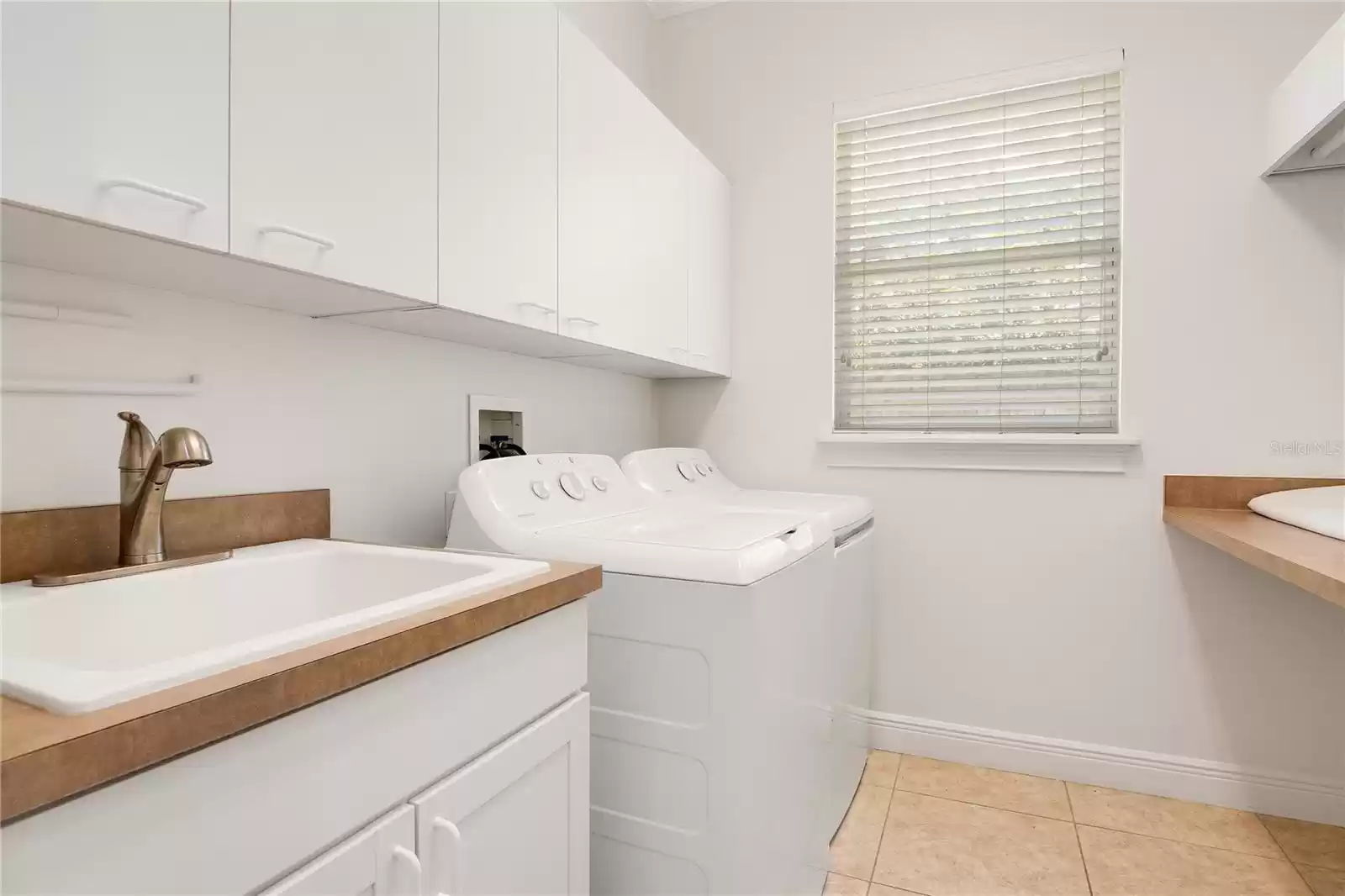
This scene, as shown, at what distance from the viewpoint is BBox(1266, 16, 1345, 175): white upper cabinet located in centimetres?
159

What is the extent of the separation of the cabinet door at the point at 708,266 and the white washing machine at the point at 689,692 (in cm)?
101

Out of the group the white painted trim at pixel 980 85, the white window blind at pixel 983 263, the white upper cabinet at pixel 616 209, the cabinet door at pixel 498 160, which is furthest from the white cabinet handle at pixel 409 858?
the white painted trim at pixel 980 85

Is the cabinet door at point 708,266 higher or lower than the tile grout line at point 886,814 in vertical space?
higher

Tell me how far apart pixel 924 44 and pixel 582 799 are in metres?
2.49

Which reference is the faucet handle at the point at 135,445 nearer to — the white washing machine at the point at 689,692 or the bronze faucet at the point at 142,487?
the bronze faucet at the point at 142,487

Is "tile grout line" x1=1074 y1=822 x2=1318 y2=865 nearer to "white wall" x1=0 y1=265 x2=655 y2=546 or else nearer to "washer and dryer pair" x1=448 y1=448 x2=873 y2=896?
"washer and dryer pair" x1=448 y1=448 x2=873 y2=896

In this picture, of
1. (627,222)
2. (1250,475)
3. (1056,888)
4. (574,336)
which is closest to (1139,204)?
(1250,475)

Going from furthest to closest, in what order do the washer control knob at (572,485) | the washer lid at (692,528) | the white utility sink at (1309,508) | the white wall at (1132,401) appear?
the white wall at (1132,401) < the washer control knob at (572,485) < the white utility sink at (1309,508) < the washer lid at (692,528)

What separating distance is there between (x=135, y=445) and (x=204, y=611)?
0.83 ft

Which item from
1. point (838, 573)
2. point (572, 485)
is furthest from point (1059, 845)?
point (572, 485)

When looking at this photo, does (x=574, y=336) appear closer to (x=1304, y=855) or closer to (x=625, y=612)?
(x=625, y=612)

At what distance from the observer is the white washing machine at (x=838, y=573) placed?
1.79 metres

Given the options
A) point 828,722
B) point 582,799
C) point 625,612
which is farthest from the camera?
point 828,722

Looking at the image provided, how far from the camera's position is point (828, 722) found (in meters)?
1.72
